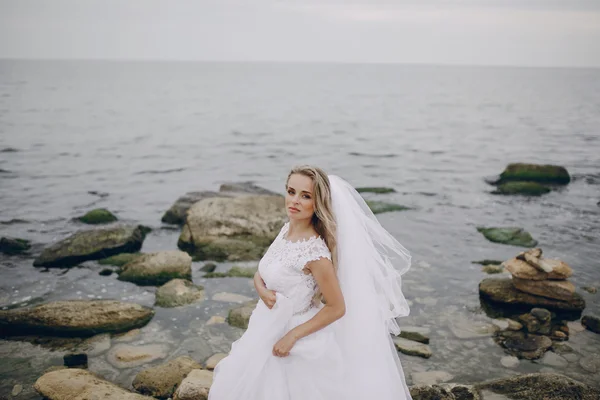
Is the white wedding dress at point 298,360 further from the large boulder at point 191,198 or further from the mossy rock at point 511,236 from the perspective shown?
the large boulder at point 191,198

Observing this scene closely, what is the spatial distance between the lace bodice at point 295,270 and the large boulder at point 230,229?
810 cm

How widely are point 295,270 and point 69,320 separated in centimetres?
594

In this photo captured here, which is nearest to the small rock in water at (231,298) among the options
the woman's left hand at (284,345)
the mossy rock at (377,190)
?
the woman's left hand at (284,345)

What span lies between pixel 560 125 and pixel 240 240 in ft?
147

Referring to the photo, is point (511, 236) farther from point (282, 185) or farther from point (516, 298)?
point (282, 185)

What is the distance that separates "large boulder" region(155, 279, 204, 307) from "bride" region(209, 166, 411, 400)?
5690mm

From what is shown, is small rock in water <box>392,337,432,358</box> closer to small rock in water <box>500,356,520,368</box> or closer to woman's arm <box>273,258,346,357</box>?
small rock in water <box>500,356,520,368</box>

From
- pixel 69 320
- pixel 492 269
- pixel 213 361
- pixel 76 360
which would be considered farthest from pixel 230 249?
pixel 492 269

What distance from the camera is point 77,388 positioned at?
240 inches

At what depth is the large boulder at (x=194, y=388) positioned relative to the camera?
19.2 feet

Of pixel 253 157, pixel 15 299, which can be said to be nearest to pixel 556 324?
pixel 15 299

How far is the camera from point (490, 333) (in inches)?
335

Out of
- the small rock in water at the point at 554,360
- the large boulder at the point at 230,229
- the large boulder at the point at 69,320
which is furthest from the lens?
the large boulder at the point at 230,229

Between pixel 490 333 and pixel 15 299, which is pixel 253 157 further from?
pixel 490 333
